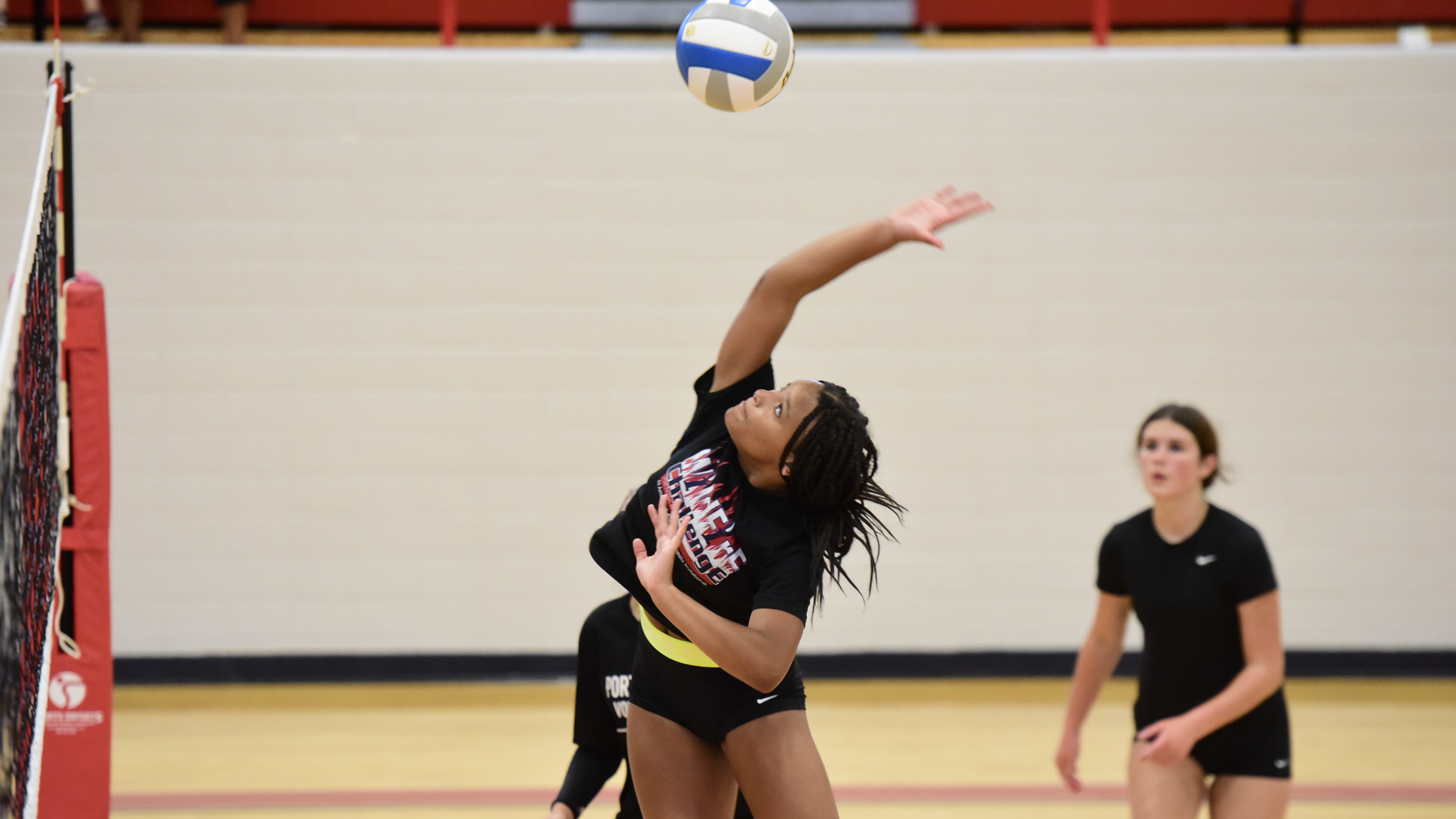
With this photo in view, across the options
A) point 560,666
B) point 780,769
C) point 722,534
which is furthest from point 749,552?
point 560,666

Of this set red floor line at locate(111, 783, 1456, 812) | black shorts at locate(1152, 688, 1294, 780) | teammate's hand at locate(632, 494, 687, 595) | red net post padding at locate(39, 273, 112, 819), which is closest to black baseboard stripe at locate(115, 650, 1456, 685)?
red floor line at locate(111, 783, 1456, 812)

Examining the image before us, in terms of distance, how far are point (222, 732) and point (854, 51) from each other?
4741mm

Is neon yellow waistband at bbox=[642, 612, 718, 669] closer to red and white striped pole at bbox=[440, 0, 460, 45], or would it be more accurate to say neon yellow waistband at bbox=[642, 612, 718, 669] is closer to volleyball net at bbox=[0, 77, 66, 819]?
volleyball net at bbox=[0, 77, 66, 819]

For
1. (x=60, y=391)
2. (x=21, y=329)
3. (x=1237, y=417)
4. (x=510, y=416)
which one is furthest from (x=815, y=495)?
(x=1237, y=417)

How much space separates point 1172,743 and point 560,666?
4.29 metres

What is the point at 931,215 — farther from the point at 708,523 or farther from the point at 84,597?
the point at 84,597

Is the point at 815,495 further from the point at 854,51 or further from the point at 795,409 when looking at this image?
the point at 854,51

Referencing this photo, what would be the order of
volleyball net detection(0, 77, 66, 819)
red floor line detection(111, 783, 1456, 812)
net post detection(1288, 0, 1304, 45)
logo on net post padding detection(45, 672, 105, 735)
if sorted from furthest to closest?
net post detection(1288, 0, 1304, 45) < red floor line detection(111, 783, 1456, 812) < logo on net post padding detection(45, 672, 105, 735) < volleyball net detection(0, 77, 66, 819)

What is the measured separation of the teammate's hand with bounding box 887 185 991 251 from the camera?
2.74 metres

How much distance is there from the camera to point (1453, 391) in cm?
703

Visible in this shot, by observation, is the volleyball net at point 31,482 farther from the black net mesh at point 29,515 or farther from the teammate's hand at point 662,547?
the teammate's hand at point 662,547

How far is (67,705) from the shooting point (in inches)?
149

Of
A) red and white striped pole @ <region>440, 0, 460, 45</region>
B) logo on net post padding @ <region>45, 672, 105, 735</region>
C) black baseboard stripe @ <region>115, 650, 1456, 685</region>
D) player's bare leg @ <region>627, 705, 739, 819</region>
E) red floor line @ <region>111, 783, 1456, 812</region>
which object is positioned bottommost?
black baseboard stripe @ <region>115, 650, 1456, 685</region>

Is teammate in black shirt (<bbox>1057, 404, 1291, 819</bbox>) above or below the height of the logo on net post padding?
above
